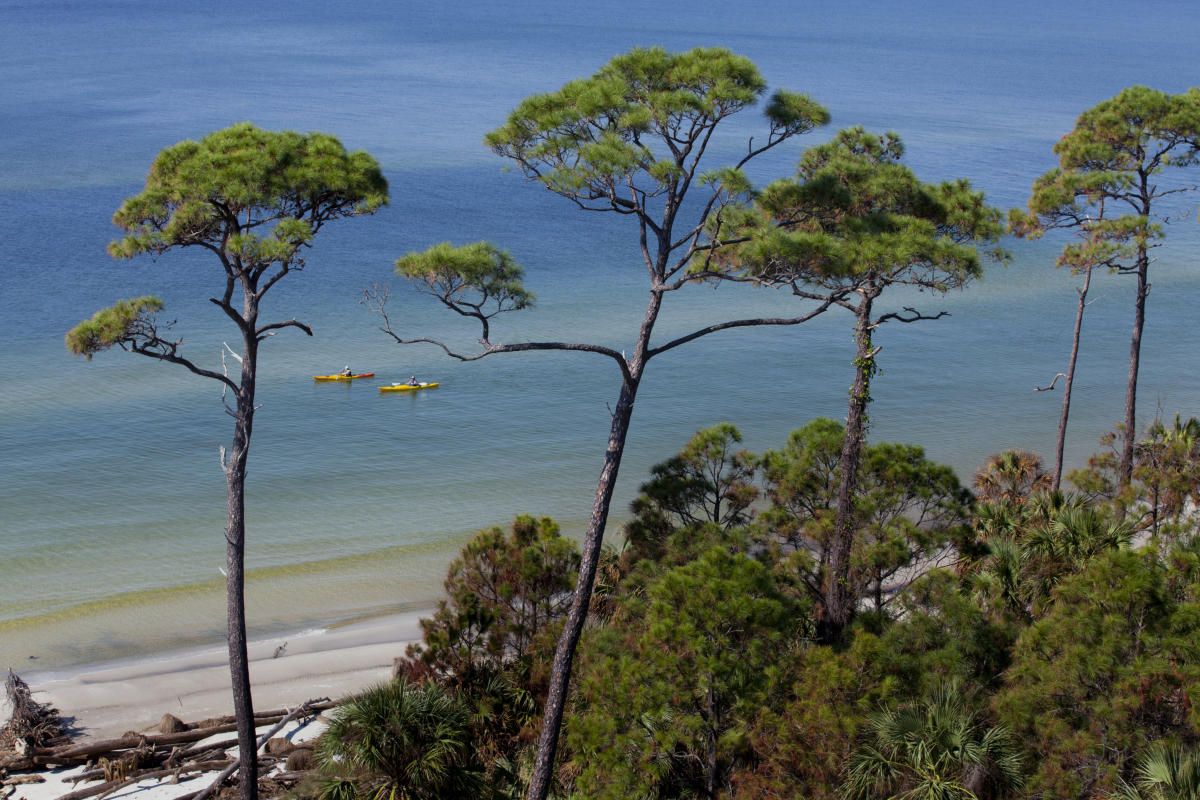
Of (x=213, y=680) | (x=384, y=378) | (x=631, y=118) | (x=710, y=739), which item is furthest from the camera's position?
(x=384, y=378)

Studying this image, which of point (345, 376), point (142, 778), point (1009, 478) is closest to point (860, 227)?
point (142, 778)

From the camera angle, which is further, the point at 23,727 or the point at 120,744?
the point at 23,727

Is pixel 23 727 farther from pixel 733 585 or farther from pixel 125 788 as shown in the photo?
pixel 733 585

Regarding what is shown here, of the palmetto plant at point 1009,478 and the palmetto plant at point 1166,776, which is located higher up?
the palmetto plant at point 1009,478

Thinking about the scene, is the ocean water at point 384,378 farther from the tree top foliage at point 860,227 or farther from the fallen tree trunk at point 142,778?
the tree top foliage at point 860,227

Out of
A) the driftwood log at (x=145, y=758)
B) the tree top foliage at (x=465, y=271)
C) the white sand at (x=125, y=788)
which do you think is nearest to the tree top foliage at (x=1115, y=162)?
the tree top foliage at (x=465, y=271)

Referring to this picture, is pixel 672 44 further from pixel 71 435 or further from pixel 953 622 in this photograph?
pixel 953 622
